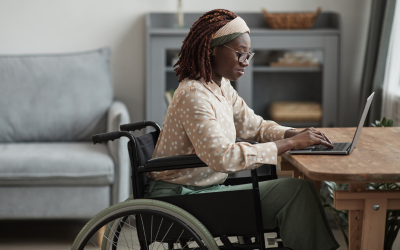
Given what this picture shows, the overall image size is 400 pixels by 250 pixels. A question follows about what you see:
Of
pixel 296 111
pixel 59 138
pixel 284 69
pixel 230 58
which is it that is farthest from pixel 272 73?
pixel 230 58

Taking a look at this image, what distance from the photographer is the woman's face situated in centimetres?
133

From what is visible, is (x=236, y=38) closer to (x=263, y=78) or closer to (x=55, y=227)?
(x=263, y=78)

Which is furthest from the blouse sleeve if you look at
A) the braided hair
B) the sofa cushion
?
the sofa cushion

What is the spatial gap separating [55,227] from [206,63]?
1590 mm

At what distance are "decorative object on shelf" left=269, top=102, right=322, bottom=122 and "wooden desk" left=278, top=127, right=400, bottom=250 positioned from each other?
150 cm

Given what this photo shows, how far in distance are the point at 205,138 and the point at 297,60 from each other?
174cm

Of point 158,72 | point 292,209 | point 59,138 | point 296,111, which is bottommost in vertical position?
point 59,138

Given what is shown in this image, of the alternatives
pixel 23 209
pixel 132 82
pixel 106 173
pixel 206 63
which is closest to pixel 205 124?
pixel 206 63

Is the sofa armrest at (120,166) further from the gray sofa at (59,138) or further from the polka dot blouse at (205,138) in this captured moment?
the polka dot blouse at (205,138)

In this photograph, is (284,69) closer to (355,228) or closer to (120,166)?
(120,166)

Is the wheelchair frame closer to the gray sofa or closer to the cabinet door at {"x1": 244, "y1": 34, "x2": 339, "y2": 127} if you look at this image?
the gray sofa

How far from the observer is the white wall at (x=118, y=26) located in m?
3.03

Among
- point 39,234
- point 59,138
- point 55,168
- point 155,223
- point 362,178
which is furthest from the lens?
point 59,138

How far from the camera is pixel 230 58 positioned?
4.40 feet
